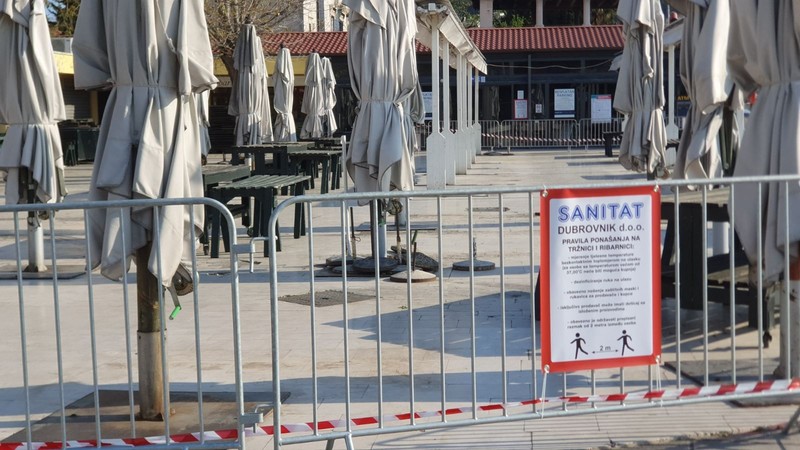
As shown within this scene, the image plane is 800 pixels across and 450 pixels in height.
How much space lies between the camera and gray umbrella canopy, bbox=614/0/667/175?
14930mm

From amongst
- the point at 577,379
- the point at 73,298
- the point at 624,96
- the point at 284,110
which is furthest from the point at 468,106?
the point at 577,379

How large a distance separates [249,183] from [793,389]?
8.17 metres

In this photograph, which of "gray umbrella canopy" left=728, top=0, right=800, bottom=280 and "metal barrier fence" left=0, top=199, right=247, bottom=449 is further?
"gray umbrella canopy" left=728, top=0, right=800, bottom=280

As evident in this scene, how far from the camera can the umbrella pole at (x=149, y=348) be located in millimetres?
6223

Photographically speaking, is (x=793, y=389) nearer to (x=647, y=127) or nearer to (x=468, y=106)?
(x=647, y=127)

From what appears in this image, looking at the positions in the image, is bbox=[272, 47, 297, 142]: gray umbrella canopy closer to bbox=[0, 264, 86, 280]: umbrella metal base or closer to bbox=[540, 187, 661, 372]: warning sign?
bbox=[0, 264, 86, 280]: umbrella metal base

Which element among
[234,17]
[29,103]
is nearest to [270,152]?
[29,103]

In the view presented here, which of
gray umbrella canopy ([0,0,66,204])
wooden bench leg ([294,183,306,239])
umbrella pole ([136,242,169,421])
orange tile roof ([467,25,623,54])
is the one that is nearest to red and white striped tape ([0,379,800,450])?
umbrella pole ([136,242,169,421])

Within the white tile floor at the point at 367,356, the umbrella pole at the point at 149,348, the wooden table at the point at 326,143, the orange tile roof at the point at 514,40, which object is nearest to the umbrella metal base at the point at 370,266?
the white tile floor at the point at 367,356

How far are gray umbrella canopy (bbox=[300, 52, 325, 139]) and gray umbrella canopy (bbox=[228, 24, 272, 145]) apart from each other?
2.86 meters

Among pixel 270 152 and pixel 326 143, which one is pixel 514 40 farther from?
pixel 270 152

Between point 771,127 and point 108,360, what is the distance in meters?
4.89

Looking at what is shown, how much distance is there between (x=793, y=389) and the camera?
5840 millimetres

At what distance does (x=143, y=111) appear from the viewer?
6.12m
